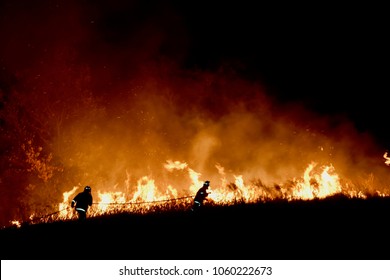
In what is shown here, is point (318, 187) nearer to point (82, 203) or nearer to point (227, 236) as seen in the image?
point (227, 236)

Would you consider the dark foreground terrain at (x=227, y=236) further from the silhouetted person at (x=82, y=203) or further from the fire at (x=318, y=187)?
the fire at (x=318, y=187)

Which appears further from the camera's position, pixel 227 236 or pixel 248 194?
pixel 248 194

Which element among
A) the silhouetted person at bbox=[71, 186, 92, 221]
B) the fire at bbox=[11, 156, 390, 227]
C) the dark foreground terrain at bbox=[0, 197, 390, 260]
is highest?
the fire at bbox=[11, 156, 390, 227]

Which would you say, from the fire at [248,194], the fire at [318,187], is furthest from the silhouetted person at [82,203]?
the fire at [318,187]

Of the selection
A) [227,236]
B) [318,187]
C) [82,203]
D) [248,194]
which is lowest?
[227,236]

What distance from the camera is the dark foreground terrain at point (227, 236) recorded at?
6.45 meters

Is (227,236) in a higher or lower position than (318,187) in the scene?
lower

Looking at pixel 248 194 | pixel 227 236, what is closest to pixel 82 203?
pixel 227 236

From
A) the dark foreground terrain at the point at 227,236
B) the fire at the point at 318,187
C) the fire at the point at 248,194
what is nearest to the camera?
the dark foreground terrain at the point at 227,236

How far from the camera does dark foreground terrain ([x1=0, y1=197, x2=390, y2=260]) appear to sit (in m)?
6.45

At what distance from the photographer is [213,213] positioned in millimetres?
10055

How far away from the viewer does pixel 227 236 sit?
7.39m

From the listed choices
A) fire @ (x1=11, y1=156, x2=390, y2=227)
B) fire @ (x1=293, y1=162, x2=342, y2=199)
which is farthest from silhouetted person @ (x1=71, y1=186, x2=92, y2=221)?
fire @ (x1=293, y1=162, x2=342, y2=199)

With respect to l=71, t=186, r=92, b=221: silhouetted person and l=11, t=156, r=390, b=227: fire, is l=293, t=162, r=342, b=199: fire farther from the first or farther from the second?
l=71, t=186, r=92, b=221: silhouetted person
